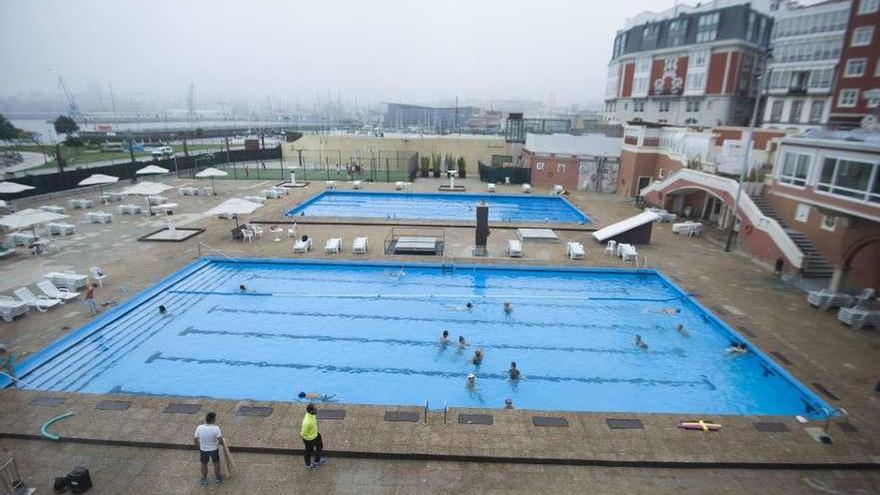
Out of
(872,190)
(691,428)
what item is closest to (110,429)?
(691,428)

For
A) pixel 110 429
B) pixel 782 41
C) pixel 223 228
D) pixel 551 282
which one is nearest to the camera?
pixel 110 429

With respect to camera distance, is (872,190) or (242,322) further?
(242,322)

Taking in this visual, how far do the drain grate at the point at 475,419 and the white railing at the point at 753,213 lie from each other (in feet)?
51.0

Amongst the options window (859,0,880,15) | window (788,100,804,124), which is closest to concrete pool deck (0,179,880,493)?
window (859,0,880,15)

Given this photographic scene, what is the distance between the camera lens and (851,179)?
559 inches

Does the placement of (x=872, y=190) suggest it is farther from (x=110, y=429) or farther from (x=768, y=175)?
(x=110, y=429)

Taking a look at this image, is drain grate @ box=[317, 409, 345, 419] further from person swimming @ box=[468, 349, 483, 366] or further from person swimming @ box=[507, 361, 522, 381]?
person swimming @ box=[507, 361, 522, 381]

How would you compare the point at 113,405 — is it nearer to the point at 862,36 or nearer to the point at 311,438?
the point at 311,438

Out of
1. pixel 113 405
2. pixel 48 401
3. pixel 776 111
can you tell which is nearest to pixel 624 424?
pixel 113 405

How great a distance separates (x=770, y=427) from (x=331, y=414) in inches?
370

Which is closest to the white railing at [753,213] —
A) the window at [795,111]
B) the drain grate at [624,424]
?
the drain grate at [624,424]

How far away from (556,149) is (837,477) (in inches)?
1263

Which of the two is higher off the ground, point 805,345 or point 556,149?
point 556,149

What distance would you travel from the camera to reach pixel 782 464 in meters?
8.38
